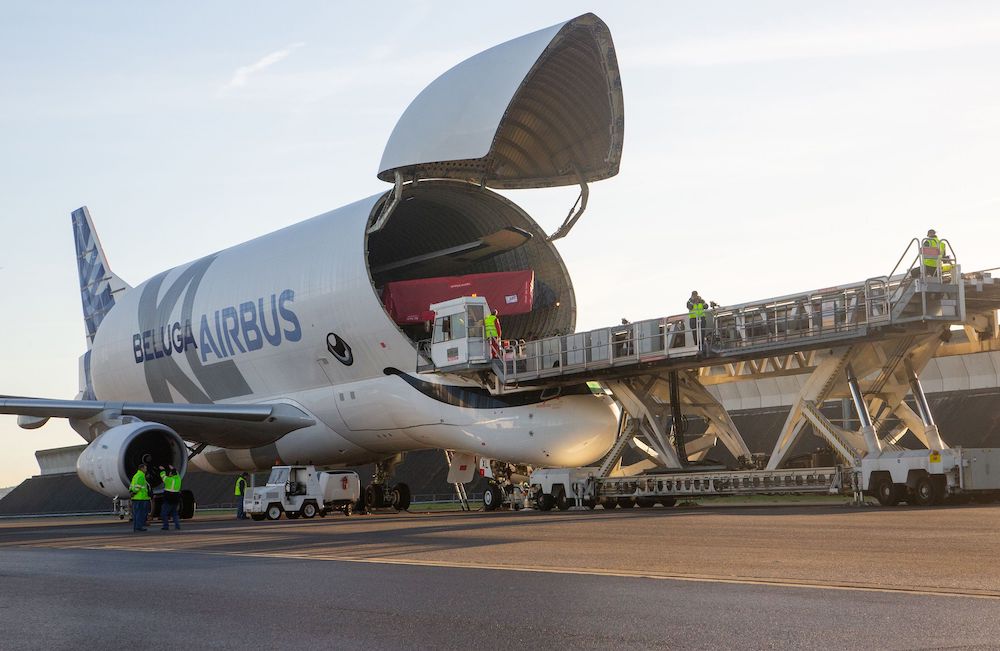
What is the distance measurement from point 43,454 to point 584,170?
193 ft

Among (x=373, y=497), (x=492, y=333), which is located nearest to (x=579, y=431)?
(x=492, y=333)

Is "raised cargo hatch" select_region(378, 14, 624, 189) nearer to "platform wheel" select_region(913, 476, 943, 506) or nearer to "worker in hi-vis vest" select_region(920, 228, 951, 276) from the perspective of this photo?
"worker in hi-vis vest" select_region(920, 228, 951, 276)

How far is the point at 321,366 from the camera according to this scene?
3272 centimetres

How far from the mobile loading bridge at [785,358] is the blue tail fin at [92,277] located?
21.0 meters

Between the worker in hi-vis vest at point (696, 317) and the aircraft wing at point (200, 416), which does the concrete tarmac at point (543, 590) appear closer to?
the worker in hi-vis vest at point (696, 317)

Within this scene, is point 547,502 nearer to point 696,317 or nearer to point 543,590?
point 696,317

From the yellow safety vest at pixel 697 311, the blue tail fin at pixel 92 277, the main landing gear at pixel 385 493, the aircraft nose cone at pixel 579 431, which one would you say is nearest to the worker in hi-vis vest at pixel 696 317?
the yellow safety vest at pixel 697 311

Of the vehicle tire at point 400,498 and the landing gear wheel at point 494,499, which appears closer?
the landing gear wheel at point 494,499

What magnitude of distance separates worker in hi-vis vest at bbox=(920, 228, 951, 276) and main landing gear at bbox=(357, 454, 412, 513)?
17644 mm

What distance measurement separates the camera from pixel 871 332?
881 inches

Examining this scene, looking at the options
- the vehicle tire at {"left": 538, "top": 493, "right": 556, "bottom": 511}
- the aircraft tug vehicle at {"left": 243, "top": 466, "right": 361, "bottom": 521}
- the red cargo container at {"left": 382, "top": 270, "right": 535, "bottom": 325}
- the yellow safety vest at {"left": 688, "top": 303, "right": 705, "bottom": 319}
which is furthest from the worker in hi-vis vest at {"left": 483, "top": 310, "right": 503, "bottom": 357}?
the aircraft tug vehicle at {"left": 243, "top": 466, "right": 361, "bottom": 521}

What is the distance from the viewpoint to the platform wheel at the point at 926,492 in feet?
69.7

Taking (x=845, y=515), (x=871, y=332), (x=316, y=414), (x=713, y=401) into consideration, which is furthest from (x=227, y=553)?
(x=316, y=414)

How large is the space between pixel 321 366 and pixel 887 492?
1609 centimetres
